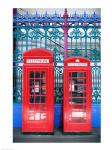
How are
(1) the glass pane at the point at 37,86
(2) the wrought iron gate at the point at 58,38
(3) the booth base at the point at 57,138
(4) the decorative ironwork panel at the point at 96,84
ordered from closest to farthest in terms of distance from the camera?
1. (3) the booth base at the point at 57,138
2. (1) the glass pane at the point at 37,86
3. (2) the wrought iron gate at the point at 58,38
4. (4) the decorative ironwork panel at the point at 96,84

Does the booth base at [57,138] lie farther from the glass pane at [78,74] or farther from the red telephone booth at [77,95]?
the glass pane at [78,74]

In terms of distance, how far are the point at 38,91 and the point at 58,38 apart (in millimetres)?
1131

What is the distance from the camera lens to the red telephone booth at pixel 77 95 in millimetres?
6395

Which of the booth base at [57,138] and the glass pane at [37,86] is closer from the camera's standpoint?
the booth base at [57,138]

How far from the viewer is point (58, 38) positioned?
7.01m

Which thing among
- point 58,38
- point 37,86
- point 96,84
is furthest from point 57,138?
point 58,38

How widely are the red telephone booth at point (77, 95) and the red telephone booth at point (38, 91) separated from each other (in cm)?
25

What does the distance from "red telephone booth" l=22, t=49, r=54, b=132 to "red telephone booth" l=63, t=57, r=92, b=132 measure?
0.25 meters

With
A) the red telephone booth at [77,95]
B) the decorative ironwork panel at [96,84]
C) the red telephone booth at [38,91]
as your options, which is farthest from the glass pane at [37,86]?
the decorative ironwork panel at [96,84]

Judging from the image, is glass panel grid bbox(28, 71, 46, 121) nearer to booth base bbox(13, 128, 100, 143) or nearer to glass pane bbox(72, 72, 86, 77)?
booth base bbox(13, 128, 100, 143)

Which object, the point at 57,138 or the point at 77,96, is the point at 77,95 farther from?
the point at 57,138

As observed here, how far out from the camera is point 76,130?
653 cm
